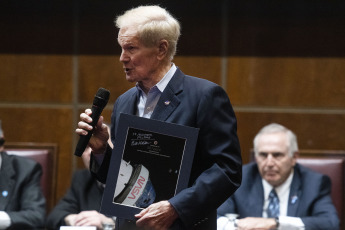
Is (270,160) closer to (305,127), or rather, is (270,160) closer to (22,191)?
(305,127)

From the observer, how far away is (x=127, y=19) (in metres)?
1.72

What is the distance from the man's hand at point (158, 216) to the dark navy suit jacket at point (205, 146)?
0.02 m

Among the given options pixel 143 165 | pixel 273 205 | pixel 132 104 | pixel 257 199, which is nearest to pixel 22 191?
pixel 257 199

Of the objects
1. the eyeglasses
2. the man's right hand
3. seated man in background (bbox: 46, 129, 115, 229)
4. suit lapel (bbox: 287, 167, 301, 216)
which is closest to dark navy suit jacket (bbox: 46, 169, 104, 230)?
seated man in background (bbox: 46, 129, 115, 229)

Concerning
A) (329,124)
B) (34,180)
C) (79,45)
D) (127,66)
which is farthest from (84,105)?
(127,66)

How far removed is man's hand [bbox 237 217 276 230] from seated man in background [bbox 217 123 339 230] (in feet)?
0.50

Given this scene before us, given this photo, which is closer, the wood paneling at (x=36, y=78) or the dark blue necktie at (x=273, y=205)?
the dark blue necktie at (x=273, y=205)

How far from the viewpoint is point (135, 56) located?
1.72m

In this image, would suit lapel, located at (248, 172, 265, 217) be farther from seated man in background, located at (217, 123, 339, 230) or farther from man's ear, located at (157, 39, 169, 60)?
man's ear, located at (157, 39, 169, 60)

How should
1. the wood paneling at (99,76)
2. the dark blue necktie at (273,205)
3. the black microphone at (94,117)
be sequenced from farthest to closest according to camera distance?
the wood paneling at (99,76) < the dark blue necktie at (273,205) < the black microphone at (94,117)

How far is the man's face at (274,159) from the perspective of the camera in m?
3.52

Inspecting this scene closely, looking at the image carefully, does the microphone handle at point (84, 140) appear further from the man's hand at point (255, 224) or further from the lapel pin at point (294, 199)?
the lapel pin at point (294, 199)

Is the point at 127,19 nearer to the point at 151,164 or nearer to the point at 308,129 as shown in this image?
the point at 151,164

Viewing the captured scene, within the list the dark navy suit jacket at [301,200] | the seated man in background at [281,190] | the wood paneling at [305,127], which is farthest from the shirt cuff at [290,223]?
the wood paneling at [305,127]
